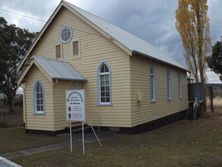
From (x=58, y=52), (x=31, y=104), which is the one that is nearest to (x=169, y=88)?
(x=58, y=52)

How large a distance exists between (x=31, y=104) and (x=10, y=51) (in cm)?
2696

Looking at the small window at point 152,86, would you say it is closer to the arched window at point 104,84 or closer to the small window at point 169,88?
the arched window at point 104,84

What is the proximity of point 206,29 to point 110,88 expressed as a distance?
64.4 feet

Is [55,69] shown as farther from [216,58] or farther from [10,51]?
[10,51]

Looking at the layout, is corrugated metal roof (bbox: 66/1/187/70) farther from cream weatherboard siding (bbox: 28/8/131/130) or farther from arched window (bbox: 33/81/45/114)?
arched window (bbox: 33/81/45/114)

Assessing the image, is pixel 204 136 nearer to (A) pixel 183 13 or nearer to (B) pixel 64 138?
(B) pixel 64 138

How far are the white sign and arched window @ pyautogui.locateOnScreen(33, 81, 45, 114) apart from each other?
18.3ft

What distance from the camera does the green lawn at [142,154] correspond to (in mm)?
10898

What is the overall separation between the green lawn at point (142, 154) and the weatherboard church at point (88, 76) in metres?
3.13

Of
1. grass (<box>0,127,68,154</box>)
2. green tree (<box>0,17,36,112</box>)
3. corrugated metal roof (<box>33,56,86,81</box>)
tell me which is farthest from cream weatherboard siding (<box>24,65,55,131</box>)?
green tree (<box>0,17,36,112</box>)

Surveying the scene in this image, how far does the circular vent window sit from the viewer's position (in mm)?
21277

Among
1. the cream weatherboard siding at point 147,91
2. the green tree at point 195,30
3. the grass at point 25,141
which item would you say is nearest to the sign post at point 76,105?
the grass at point 25,141

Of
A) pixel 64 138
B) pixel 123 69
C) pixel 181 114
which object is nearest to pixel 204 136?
pixel 123 69

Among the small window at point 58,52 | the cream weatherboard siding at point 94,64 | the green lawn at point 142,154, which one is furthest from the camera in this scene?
the small window at point 58,52
